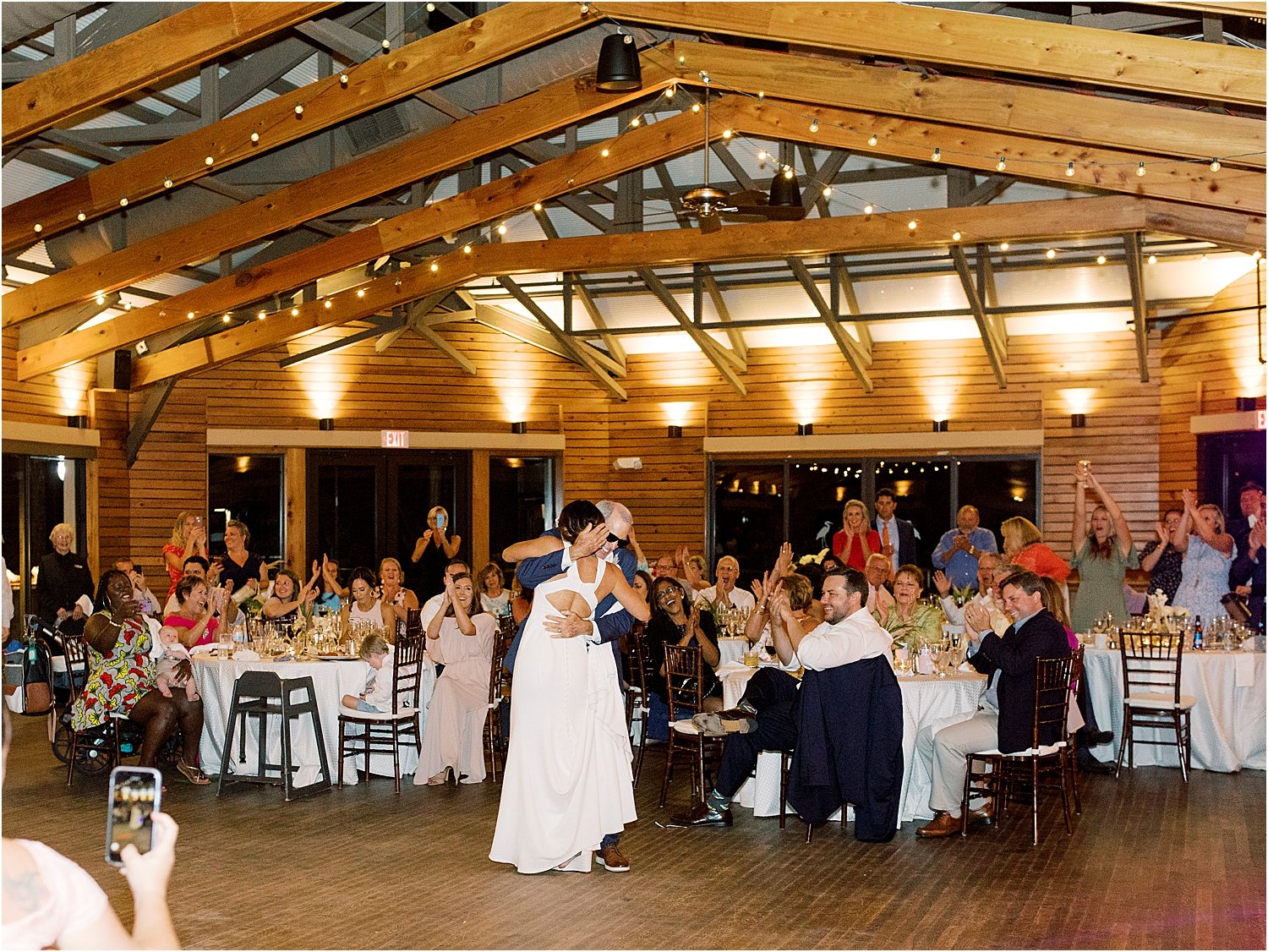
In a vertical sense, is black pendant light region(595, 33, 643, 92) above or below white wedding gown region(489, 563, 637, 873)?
above

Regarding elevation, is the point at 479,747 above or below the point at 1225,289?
below

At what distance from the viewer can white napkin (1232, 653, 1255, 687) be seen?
330 inches

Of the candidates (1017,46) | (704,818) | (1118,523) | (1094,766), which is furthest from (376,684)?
(1017,46)

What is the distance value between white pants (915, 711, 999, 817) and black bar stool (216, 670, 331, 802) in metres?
3.57

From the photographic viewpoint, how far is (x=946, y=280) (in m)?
13.7

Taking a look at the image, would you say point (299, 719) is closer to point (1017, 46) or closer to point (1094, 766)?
point (1094, 766)

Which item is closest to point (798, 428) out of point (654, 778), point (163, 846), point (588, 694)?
point (654, 778)

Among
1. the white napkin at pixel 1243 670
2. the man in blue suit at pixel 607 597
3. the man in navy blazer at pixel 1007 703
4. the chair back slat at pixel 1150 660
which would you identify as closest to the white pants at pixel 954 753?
the man in navy blazer at pixel 1007 703

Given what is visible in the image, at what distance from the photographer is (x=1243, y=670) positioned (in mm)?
8391


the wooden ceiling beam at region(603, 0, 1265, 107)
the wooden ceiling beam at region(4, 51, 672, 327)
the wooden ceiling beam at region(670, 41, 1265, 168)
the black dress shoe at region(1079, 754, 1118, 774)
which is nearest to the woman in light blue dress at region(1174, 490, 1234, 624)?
the black dress shoe at region(1079, 754, 1118, 774)

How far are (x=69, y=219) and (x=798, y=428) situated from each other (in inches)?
345

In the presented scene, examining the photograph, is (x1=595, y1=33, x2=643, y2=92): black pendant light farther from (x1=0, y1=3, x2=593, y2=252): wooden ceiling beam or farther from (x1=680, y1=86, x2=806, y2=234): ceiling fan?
(x1=680, y1=86, x2=806, y2=234): ceiling fan

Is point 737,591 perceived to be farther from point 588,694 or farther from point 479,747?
point 588,694

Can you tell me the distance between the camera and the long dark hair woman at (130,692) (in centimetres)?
789
